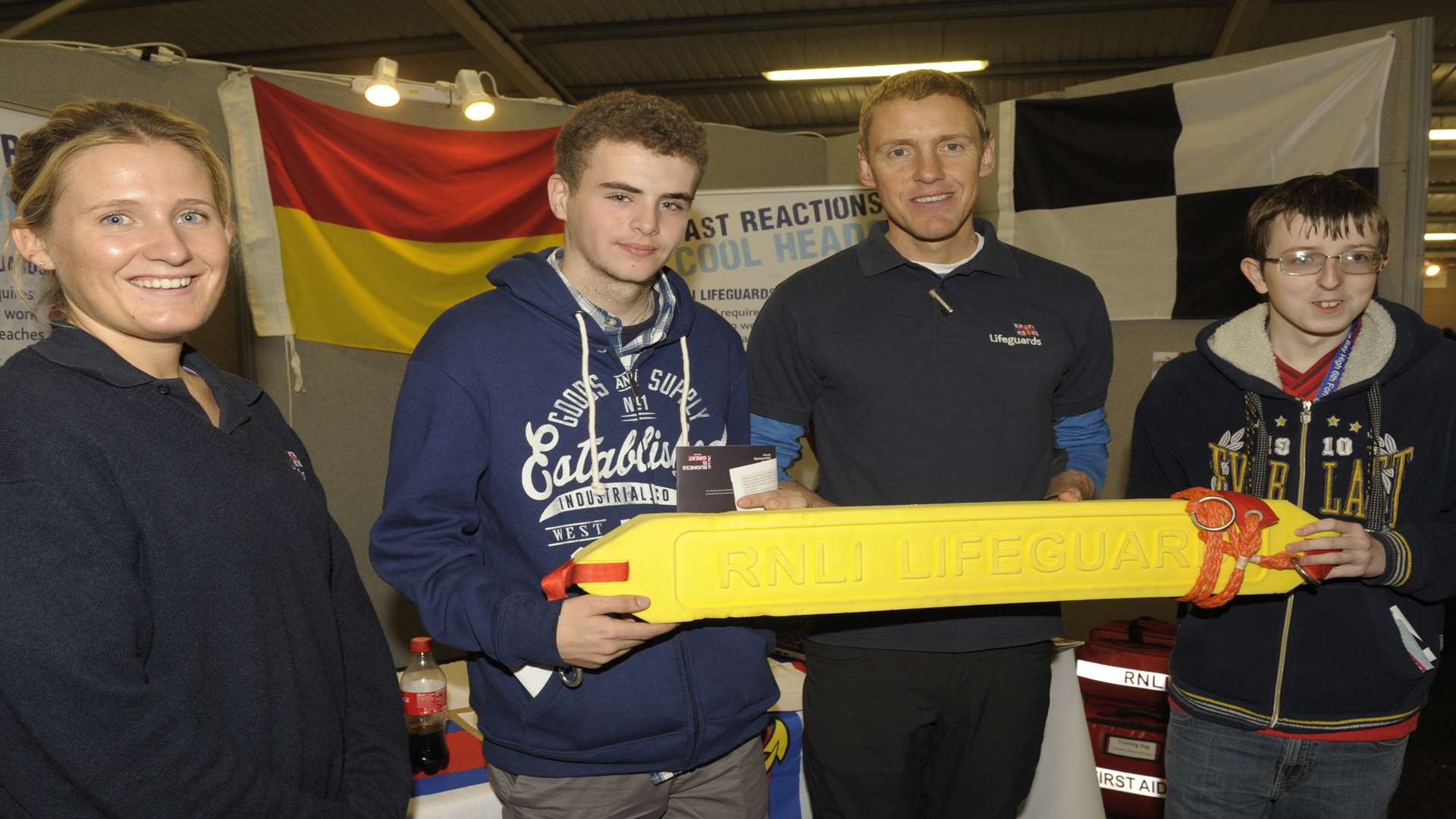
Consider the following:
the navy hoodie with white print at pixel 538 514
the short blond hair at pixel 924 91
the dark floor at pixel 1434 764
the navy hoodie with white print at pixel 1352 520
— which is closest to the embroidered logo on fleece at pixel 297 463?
the navy hoodie with white print at pixel 538 514

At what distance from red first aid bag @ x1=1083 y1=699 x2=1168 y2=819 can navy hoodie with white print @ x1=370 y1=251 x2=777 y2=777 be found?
2.47 meters

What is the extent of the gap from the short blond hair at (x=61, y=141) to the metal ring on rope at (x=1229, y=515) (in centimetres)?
160

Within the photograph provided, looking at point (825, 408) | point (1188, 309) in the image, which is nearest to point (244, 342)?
point (825, 408)

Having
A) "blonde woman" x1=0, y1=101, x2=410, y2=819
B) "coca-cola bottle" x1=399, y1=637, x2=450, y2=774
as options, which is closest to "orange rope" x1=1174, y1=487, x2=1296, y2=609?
"blonde woman" x1=0, y1=101, x2=410, y2=819

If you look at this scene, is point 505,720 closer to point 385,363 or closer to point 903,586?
point 903,586

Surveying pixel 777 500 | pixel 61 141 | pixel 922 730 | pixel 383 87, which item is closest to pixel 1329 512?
pixel 922 730

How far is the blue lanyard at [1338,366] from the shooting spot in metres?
1.82

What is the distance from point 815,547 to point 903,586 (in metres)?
0.16

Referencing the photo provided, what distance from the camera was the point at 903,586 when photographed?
1.52 metres

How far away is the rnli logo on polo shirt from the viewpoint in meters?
1.95

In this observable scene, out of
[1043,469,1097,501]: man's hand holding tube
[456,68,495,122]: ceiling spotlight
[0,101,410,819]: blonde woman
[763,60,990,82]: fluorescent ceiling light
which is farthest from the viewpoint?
[763,60,990,82]: fluorescent ceiling light

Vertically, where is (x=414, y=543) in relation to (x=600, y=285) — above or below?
below

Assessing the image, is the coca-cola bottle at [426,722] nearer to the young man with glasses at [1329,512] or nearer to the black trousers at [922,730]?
the black trousers at [922,730]

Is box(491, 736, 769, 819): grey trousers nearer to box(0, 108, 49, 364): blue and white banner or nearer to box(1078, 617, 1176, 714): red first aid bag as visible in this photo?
box(1078, 617, 1176, 714): red first aid bag
